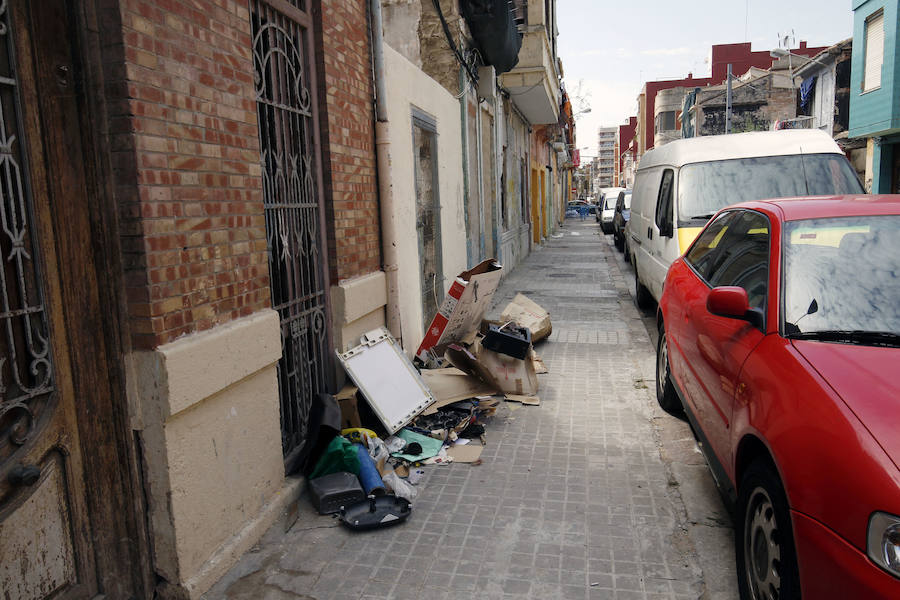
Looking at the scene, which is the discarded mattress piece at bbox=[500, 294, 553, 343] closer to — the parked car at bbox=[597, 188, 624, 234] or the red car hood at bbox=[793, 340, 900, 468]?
the red car hood at bbox=[793, 340, 900, 468]

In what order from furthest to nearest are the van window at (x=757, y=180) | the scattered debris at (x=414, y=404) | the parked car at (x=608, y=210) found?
the parked car at (x=608, y=210) → the van window at (x=757, y=180) → the scattered debris at (x=414, y=404)

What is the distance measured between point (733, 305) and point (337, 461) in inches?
102

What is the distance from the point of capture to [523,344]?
5.98 metres

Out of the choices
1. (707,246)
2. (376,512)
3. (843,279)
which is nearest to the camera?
(843,279)

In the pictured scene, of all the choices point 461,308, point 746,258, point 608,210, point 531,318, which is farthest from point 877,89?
point 746,258

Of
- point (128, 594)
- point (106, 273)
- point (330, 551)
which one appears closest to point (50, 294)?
point (106, 273)

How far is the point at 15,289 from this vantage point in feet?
8.33

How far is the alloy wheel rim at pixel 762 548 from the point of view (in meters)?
2.52

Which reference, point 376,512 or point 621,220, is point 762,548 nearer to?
point 376,512

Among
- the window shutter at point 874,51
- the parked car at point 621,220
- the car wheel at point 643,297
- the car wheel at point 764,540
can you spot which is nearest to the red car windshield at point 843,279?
the car wheel at point 764,540

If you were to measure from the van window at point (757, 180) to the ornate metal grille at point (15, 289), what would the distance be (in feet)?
22.7

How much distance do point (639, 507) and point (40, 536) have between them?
3.17 m

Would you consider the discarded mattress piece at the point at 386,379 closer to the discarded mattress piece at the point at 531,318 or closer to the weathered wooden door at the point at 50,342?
the weathered wooden door at the point at 50,342

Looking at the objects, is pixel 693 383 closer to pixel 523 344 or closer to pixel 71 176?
pixel 523 344
